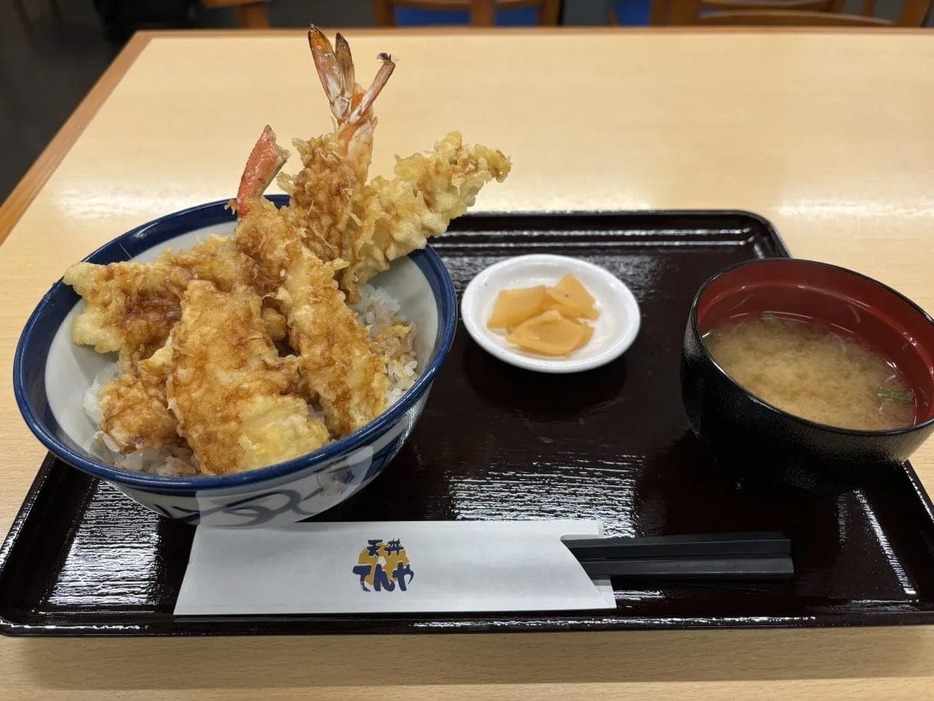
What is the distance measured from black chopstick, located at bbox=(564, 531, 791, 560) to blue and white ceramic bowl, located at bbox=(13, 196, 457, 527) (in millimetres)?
321

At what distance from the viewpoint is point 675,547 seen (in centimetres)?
100

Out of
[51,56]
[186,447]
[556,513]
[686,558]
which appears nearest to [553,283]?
[556,513]

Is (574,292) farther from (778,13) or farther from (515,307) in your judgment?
(778,13)

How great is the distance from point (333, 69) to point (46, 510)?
2.81ft

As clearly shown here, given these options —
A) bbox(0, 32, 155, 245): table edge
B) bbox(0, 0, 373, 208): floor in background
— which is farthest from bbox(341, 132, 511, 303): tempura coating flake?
bbox(0, 0, 373, 208): floor in background

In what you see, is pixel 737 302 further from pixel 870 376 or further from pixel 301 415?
pixel 301 415

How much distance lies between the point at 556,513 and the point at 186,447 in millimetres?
600

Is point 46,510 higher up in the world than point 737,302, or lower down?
lower down

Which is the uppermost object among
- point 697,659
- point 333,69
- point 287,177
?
point 333,69

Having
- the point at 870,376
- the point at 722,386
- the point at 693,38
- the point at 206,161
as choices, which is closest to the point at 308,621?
the point at 722,386

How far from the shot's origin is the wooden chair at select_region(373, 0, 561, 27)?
2691 millimetres

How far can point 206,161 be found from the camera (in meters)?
1.97

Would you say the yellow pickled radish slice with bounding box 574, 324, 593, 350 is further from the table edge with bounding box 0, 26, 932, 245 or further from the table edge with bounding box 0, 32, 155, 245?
the table edge with bounding box 0, 26, 932, 245

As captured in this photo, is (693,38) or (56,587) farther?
(693,38)
